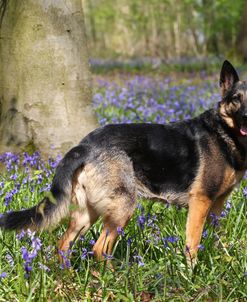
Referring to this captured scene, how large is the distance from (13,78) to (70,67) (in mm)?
654

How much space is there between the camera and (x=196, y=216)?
4496 mm

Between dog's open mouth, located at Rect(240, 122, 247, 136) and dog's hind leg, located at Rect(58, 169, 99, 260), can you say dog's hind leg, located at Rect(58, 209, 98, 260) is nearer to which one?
dog's hind leg, located at Rect(58, 169, 99, 260)

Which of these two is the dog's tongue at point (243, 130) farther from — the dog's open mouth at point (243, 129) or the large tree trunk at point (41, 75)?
the large tree trunk at point (41, 75)

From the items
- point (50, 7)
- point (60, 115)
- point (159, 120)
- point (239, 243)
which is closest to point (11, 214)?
point (239, 243)

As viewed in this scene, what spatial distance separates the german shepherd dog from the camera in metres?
4.26

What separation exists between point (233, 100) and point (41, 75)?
2432 mm

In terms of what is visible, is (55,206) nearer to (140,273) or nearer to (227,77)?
(140,273)

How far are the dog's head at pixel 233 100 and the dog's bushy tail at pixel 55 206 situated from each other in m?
1.32

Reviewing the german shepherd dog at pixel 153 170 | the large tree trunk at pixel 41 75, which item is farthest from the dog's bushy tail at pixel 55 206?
the large tree trunk at pixel 41 75

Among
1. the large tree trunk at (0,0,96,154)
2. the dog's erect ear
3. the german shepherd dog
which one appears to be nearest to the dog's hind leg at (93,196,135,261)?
the german shepherd dog

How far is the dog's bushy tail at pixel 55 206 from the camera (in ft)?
12.5

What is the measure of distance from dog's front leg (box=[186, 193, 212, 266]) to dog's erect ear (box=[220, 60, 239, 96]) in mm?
1049

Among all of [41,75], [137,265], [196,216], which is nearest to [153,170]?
[196,216]

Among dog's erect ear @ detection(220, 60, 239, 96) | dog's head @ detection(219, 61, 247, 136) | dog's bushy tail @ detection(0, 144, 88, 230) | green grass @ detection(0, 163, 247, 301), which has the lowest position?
green grass @ detection(0, 163, 247, 301)
